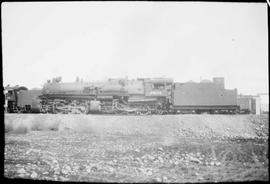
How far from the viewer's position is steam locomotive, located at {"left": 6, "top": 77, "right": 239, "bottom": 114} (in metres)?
12.4

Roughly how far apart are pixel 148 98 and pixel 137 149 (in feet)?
17.9

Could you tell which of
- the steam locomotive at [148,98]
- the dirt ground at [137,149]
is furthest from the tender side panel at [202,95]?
the dirt ground at [137,149]

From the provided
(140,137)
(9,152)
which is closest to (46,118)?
(9,152)

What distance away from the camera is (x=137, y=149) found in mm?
7383

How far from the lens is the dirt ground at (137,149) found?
243 inches

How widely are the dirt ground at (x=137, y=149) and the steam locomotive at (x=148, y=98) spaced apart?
1952 millimetres

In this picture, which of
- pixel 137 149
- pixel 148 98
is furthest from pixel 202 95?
pixel 137 149

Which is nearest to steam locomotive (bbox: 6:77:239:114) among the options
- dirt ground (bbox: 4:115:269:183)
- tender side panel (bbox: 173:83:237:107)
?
tender side panel (bbox: 173:83:237:107)

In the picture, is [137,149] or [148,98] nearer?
[137,149]

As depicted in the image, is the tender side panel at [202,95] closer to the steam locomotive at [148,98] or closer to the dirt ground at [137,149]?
the steam locomotive at [148,98]

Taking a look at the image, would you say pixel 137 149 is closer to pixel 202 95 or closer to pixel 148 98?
pixel 148 98

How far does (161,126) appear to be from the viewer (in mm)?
9430

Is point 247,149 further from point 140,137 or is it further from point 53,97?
point 53,97

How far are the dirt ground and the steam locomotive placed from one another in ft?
6.40
